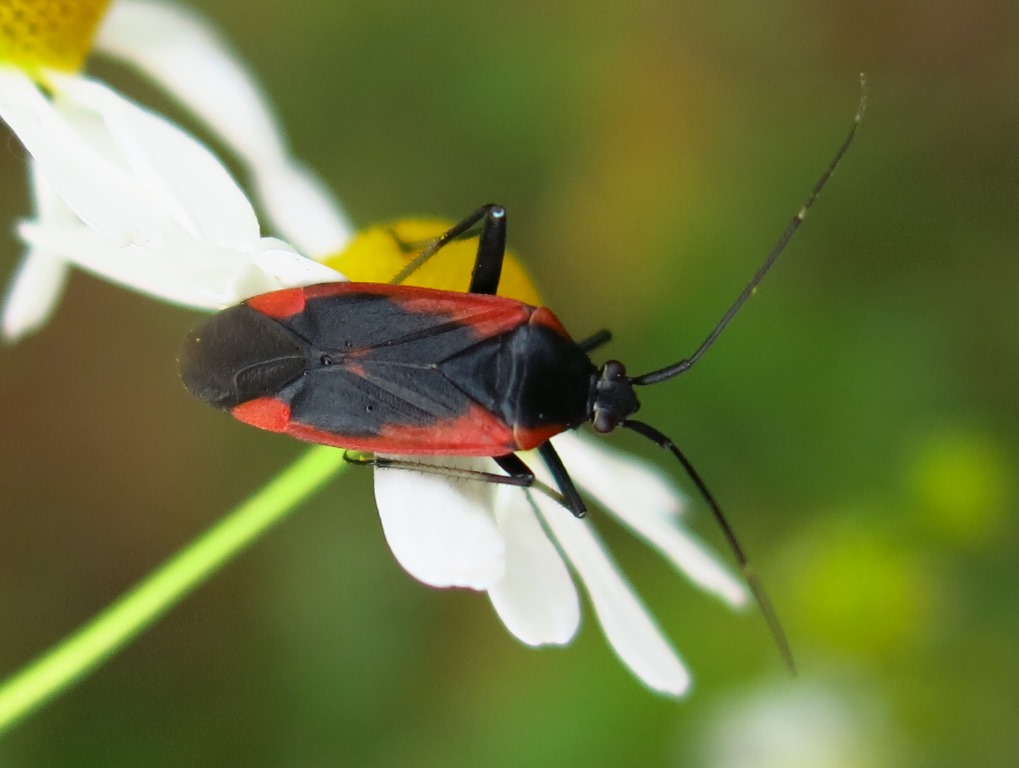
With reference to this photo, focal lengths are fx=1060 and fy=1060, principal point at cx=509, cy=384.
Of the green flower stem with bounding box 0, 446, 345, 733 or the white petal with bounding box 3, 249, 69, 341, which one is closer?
the green flower stem with bounding box 0, 446, 345, 733

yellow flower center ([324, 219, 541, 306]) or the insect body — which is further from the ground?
yellow flower center ([324, 219, 541, 306])

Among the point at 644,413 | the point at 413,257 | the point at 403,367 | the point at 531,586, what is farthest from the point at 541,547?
the point at 644,413

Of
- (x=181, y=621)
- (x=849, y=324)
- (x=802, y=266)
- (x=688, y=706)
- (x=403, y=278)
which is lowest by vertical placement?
(x=688, y=706)

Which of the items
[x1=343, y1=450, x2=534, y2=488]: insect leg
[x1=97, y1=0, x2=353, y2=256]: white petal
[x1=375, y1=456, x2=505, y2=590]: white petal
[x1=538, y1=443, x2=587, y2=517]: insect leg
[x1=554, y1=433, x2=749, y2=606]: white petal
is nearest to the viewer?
[x1=375, y1=456, x2=505, y2=590]: white petal

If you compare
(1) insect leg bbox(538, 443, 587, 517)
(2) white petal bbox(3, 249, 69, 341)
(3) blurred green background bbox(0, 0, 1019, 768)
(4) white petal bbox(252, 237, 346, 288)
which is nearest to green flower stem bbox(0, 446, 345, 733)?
(4) white petal bbox(252, 237, 346, 288)

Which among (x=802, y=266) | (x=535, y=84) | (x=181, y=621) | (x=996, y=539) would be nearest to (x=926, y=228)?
(x=802, y=266)

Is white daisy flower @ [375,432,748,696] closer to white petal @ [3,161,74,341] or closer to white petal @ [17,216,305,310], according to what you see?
white petal @ [17,216,305,310]

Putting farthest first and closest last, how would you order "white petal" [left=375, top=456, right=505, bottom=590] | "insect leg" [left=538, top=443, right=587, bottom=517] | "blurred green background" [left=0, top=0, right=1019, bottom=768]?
1. "blurred green background" [left=0, top=0, right=1019, bottom=768]
2. "insect leg" [left=538, top=443, right=587, bottom=517]
3. "white petal" [left=375, top=456, right=505, bottom=590]

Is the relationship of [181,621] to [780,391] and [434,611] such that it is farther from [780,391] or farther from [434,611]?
[780,391]
